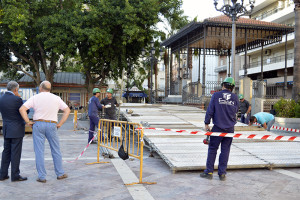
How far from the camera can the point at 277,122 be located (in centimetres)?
1448

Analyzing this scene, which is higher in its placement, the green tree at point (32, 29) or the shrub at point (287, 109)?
the green tree at point (32, 29)

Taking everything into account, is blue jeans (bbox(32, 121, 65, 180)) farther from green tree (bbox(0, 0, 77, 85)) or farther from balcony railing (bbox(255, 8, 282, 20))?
balcony railing (bbox(255, 8, 282, 20))

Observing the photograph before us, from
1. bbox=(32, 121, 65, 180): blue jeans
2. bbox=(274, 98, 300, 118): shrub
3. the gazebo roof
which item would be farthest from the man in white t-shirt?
the gazebo roof

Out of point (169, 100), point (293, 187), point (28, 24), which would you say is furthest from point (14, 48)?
point (293, 187)

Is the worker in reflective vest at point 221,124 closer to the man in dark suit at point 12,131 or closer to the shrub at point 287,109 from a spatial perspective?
the man in dark suit at point 12,131

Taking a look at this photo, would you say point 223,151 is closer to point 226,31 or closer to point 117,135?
point 117,135

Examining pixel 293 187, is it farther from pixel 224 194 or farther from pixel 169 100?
pixel 169 100

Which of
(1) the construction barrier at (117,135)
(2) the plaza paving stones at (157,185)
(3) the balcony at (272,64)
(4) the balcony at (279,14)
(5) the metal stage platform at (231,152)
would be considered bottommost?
(2) the plaza paving stones at (157,185)

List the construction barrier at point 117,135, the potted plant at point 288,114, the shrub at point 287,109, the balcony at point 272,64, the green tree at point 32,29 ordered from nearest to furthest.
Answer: the construction barrier at point 117,135
the potted plant at point 288,114
the shrub at point 287,109
the green tree at point 32,29
the balcony at point 272,64

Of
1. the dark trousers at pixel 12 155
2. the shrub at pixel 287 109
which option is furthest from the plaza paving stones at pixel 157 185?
the shrub at pixel 287 109

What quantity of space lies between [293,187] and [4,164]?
517 cm

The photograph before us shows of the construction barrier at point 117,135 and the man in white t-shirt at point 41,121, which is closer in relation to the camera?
the man in white t-shirt at point 41,121

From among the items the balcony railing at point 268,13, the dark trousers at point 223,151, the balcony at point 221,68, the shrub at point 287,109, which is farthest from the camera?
the balcony at point 221,68

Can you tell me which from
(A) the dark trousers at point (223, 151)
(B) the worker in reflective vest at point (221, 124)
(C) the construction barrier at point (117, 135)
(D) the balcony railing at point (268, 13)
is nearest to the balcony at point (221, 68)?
(D) the balcony railing at point (268, 13)
